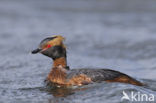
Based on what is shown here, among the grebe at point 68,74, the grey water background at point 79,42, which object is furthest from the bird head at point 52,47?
the grey water background at point 79,42

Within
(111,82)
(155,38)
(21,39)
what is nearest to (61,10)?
(21,39)

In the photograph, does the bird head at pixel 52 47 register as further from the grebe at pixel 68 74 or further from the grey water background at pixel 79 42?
the grey water background at pixel 79 42

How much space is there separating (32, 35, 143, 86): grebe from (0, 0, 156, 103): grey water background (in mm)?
210

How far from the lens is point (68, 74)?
37.1 feet

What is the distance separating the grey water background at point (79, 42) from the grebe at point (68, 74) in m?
0.21

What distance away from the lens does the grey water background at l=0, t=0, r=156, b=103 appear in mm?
10704

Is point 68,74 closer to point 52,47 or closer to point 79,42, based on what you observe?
point 52,47

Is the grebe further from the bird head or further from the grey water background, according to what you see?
the grey water background

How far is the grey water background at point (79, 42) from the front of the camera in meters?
10.7

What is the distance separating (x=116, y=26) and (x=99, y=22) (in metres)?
1.15

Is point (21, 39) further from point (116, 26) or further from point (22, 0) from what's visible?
point (22, 0)

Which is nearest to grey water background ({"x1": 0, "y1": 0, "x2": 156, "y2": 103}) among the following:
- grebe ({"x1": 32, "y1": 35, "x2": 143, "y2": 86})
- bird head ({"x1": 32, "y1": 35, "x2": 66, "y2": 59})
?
grebe ({"x1": 32, "y1": 35, "x2": 143, "y2": 86})

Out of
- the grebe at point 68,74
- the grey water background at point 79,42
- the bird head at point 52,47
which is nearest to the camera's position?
the grey water background at point 79,42

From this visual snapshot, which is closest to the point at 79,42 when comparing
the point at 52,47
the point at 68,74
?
the point at 52,47
